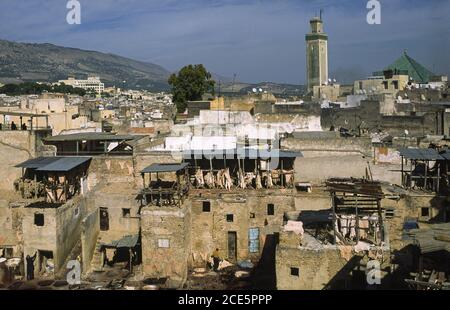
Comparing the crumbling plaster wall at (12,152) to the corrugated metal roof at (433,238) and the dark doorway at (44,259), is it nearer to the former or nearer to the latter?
the dark doorway at (44,259)

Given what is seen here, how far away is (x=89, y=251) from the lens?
23.8m

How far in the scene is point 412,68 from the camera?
67062 mm

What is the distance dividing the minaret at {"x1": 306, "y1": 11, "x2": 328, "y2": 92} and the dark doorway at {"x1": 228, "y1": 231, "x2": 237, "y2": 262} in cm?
5190

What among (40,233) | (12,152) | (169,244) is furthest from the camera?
(12,152)

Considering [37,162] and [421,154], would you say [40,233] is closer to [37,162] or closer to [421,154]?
[37,162]

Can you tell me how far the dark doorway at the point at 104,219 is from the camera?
82.7 feet

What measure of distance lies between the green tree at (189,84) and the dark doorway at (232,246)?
26.8 metres

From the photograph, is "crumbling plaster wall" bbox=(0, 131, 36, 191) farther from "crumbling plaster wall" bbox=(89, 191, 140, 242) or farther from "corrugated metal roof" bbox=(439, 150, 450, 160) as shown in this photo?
"corrugated metal roof" bbox=(439, 150, 450, 160)

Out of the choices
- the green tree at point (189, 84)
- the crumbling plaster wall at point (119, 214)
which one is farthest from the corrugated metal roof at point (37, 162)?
the green tree at point (189, 84)

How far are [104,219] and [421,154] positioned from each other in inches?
585

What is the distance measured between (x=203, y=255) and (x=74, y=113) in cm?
2573

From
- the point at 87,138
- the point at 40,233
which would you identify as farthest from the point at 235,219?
the point at 87,138
